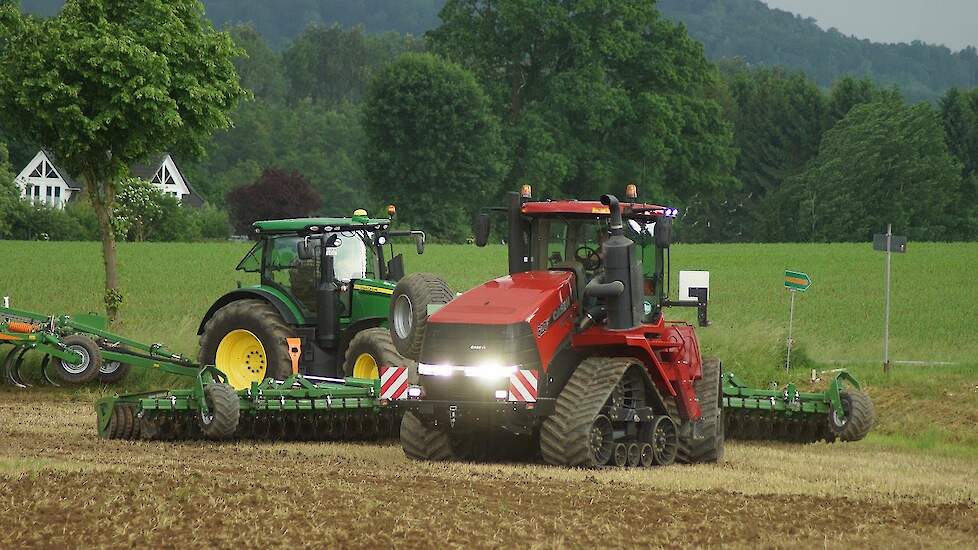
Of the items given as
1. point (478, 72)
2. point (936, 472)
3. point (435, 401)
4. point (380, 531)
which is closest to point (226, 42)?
point (435, 401)

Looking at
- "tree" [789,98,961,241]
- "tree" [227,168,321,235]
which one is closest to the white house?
"tree" [227,168,321,235]

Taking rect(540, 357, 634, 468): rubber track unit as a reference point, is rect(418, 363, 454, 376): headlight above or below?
above

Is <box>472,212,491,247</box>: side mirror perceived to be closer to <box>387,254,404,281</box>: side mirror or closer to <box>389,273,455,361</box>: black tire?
<box>389,273,455,361</box>: black tire

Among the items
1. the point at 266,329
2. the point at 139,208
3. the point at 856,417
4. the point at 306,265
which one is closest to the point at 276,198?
the point at 139,208

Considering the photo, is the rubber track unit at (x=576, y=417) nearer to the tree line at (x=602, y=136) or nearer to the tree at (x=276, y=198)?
the tree line at (x=602, y=136)

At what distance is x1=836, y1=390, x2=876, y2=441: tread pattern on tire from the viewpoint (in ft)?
57.1

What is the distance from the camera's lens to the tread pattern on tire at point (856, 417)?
57.1 feet

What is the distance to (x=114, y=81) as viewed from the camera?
23094 millimetres

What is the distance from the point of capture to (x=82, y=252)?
44500mm

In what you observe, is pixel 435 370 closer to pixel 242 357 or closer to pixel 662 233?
pixel 662 233

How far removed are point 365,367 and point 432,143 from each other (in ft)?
161

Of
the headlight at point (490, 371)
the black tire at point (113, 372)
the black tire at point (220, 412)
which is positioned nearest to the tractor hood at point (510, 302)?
the headlight at point (490, 371)

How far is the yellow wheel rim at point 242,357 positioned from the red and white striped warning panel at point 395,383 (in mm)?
4596

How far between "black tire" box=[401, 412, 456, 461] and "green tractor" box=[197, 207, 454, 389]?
3.14 metres
